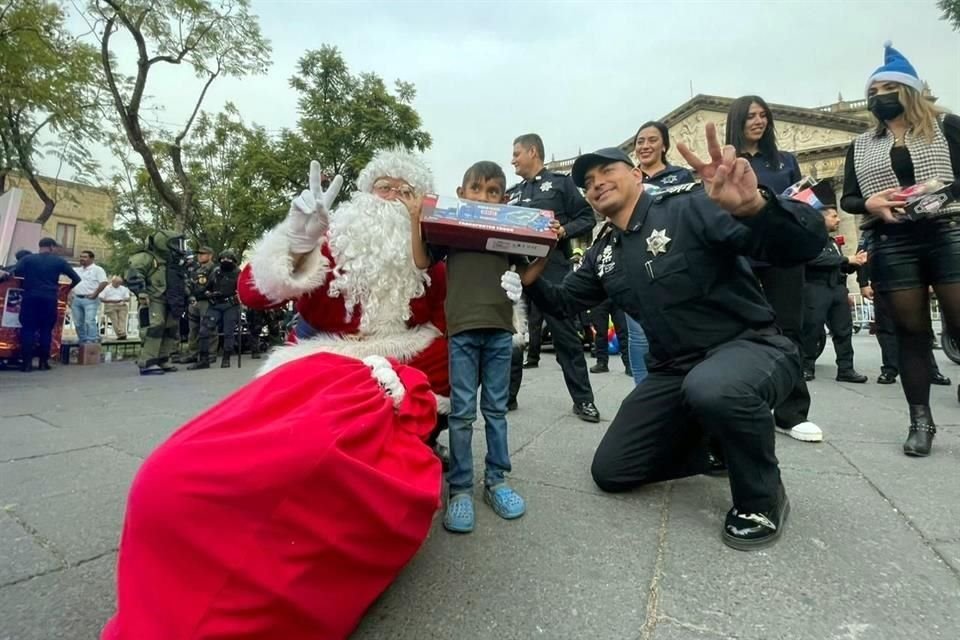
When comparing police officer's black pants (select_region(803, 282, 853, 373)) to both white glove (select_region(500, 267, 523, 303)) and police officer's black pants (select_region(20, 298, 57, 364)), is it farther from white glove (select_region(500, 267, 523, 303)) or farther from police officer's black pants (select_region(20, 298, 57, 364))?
police officer's black pants (select_region(20, 298, 57, 364))

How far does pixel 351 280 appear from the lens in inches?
79.1

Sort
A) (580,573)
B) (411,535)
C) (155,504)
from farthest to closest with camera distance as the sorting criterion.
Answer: (580,573)
(411,535)
(155,504)

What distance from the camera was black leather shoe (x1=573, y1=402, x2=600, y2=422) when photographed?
3318mm

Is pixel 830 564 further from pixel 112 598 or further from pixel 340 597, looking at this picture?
pixel 112 598

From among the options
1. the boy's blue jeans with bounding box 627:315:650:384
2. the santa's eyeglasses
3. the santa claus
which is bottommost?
the boy's blue jeans with bounding box 627:315:650:384

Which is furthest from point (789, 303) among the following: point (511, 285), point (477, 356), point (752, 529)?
point (477, 356)

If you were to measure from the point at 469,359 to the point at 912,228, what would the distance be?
2.28 m

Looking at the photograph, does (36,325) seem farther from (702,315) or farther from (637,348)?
(702,315)

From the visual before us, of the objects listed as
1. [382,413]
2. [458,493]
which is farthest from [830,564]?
[382,413]

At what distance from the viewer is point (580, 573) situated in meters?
1.42

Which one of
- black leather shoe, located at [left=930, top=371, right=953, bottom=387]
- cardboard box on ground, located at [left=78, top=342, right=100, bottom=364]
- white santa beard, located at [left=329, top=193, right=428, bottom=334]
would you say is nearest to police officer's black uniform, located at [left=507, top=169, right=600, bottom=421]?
white santa beard, located at [left=329, top=193, right=428, bottom=334]

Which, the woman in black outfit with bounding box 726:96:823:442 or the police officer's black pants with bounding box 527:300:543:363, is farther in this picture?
the police officer's black pants with bounding box 527:300:543:363

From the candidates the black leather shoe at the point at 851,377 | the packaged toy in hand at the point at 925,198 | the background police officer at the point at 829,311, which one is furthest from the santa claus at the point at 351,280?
the black leather shoe at the point at 851,377

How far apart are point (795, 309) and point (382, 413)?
100 inches
